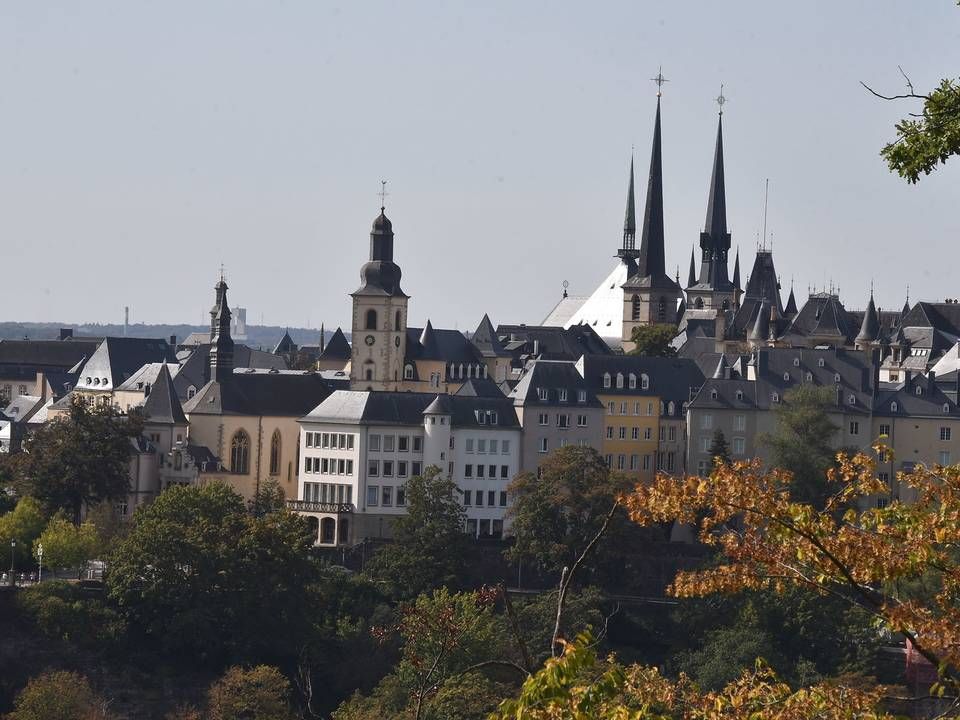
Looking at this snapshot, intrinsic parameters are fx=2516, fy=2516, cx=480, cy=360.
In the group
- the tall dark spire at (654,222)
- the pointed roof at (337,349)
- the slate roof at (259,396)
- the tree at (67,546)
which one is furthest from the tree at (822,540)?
the tall dark spire at (654,222)

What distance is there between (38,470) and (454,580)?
70.8 feet

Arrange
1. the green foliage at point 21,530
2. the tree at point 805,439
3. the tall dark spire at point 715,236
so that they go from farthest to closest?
1. the tall dark spire at point 715,236
2. the tree at point 805,439
3. the green foliage at point 21,530

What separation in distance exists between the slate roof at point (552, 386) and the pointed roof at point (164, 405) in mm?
16433

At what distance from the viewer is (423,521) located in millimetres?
102375

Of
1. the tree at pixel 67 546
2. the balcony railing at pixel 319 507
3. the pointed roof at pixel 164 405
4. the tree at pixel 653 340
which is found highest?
the tree at pixel 653 340

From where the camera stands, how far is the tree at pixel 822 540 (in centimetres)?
2305

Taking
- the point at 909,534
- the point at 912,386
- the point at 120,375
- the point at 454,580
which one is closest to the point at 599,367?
the point at 912,386

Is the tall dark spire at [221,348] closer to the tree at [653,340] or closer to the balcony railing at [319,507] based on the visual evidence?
the balcony railing at [319,507]

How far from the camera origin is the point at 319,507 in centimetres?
11156

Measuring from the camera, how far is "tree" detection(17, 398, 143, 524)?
110 m

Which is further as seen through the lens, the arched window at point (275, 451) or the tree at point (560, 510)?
the arched window at point (275, 451)

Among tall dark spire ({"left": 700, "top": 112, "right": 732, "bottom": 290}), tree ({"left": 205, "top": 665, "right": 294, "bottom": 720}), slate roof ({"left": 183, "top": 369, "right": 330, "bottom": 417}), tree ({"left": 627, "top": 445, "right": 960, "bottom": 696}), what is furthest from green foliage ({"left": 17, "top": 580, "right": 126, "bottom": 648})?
tall dark spire ({"left": 700, "top": 112, "right": 732, "bottom": 290})

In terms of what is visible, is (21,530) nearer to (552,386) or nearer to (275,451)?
(275,451)

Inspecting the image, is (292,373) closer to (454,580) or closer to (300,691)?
(454,580)
